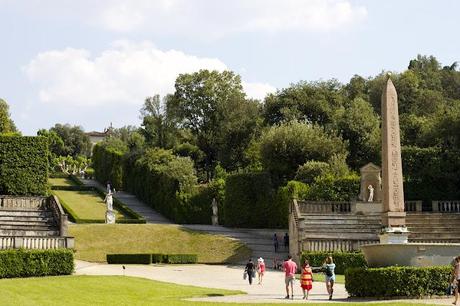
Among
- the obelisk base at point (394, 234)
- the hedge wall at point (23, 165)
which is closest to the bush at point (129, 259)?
the hedge wall at point (23, 165)

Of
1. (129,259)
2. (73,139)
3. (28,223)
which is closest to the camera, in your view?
(28,223)

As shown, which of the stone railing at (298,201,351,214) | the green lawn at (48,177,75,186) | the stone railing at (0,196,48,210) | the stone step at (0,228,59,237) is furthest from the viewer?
the green lawn at (48,177,75,186)

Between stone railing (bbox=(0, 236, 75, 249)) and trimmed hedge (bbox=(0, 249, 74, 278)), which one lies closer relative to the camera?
trimmed hedge (bbox=(0, 249, 74, 278))

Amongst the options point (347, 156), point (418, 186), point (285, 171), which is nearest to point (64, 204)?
point (285, 171)

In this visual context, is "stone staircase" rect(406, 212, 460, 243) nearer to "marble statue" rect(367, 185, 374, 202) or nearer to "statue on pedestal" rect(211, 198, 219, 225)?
"marble statue" rect(367, 185, 374, 202)

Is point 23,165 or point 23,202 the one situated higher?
point 23,165

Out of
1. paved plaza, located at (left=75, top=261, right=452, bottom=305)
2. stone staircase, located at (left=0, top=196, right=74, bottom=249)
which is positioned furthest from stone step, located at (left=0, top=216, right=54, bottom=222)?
paved plaza, located at (left=75, top=261, right=452, bottom=305)

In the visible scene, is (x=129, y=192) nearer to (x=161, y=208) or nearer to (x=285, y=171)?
(x=161, y=208)

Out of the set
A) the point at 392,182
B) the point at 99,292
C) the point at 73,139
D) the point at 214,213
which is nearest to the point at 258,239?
the point at 214,213

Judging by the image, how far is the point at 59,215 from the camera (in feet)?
148

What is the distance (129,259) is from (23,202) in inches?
318

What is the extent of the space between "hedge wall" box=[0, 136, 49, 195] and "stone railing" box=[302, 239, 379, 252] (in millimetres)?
24909

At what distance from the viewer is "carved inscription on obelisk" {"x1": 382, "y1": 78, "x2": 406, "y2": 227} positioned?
29859mm

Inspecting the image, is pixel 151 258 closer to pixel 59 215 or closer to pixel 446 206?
pixel 59 215
